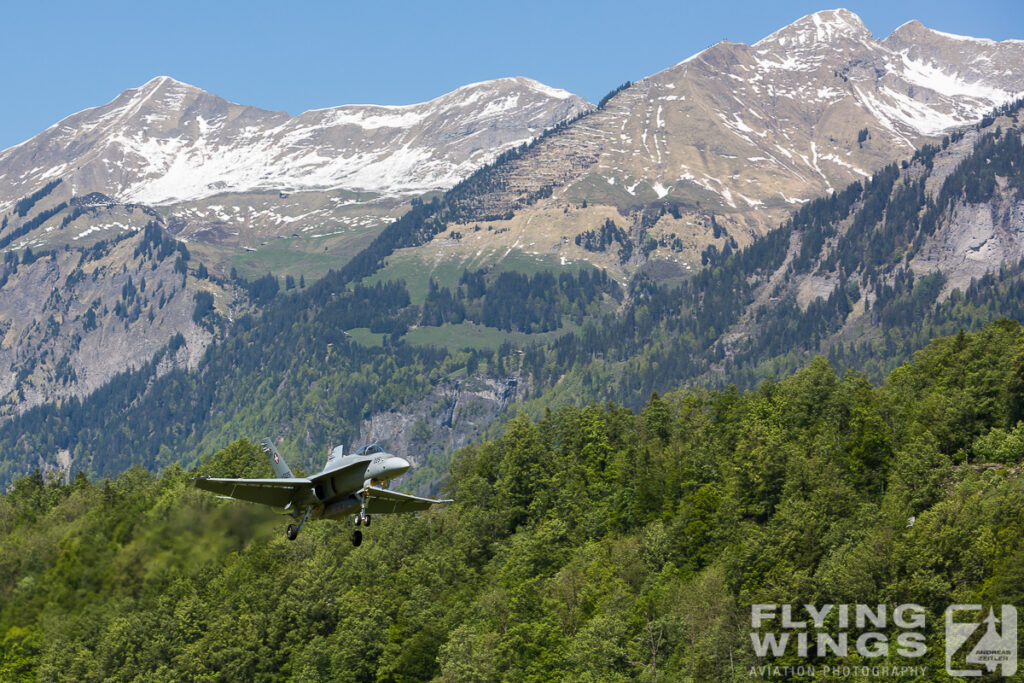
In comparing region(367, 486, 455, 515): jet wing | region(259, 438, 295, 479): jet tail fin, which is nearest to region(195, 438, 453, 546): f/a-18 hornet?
region(367, 486, 455, 515): jet wing

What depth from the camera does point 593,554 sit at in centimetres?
16100

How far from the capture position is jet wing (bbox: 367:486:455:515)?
76.1 m

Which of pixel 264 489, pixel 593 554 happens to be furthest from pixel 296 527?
pixel 593 554

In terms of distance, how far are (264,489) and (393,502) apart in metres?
9.75

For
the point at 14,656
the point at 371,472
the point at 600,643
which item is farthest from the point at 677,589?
the point at 14,656

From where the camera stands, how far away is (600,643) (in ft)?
422

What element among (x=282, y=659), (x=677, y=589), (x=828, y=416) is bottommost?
(x=282, y=659)

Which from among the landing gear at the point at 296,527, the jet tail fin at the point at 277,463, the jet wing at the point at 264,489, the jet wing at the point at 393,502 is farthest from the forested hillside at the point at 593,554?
the landing gear at the point at 296,527

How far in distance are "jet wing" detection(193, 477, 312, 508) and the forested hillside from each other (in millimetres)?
27532

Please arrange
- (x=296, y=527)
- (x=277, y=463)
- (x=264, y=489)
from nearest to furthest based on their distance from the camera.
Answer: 1. (x=296, y=527)
2. (x=264, y=489)
3. (x=277, y=463)

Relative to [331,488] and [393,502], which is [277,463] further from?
[331,488]

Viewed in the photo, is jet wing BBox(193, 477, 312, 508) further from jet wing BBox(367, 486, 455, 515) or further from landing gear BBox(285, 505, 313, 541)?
jet wing BBox(367, 486, 455, 515)

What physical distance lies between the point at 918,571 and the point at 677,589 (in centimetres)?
2994

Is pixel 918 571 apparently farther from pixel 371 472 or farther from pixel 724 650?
pixel 371 472
